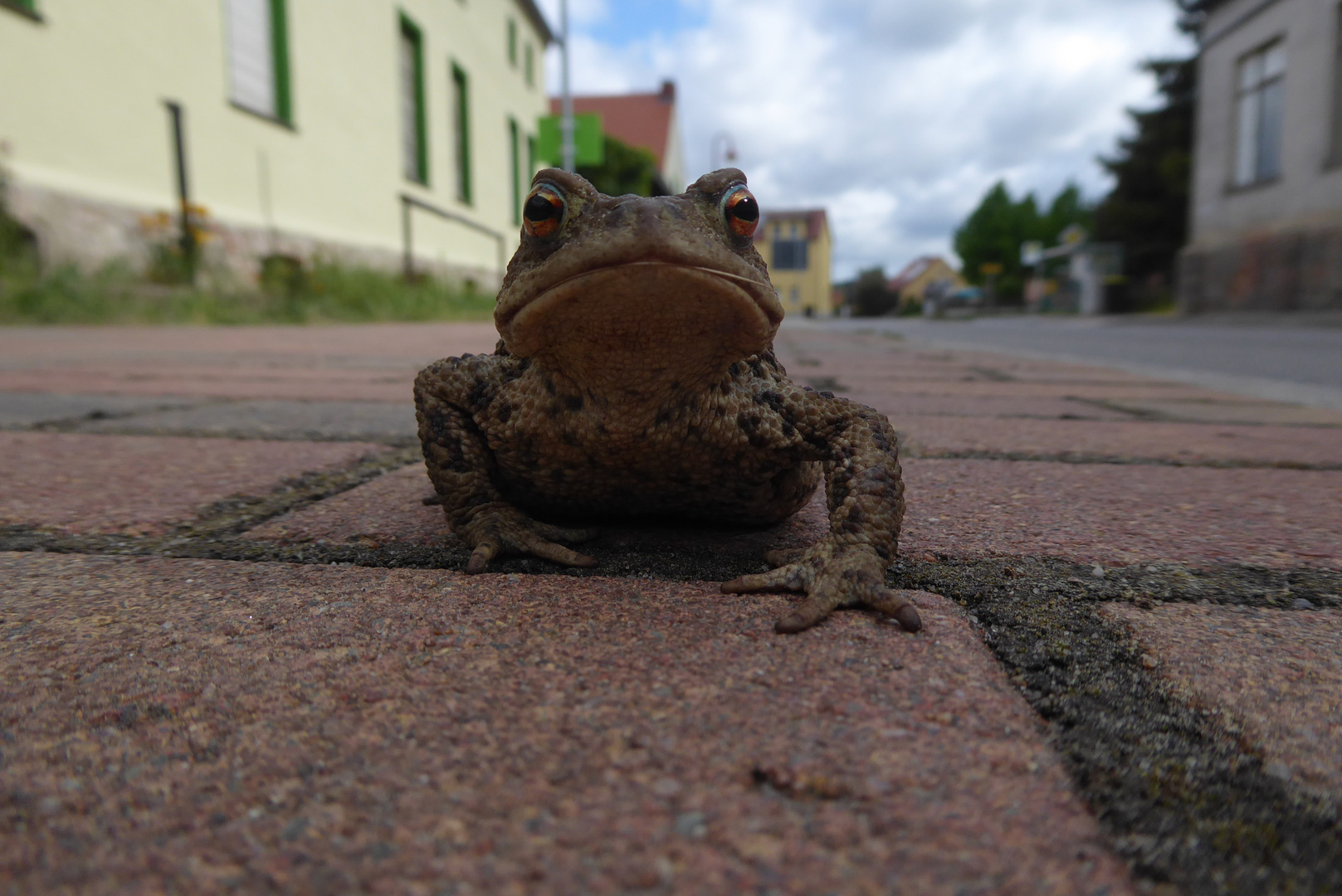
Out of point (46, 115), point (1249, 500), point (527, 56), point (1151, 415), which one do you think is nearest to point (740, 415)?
point (1249, 500)

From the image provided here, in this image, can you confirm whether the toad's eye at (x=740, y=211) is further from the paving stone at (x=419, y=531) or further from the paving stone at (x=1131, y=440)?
the paving stone at (x=1131, y=440)

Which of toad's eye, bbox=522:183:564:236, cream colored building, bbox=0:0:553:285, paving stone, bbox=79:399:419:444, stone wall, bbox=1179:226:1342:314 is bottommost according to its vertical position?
paving stone, bbox=79:399:419:444

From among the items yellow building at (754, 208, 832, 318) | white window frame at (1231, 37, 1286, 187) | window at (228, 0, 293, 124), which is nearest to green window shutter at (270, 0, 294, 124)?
→ window at (228, 0, 293, 124)

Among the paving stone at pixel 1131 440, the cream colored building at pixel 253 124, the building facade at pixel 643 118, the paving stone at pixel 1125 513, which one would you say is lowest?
the paving stone at pixel 1125 513

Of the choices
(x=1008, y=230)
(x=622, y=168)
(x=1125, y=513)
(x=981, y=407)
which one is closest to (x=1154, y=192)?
(x=622, y=168)

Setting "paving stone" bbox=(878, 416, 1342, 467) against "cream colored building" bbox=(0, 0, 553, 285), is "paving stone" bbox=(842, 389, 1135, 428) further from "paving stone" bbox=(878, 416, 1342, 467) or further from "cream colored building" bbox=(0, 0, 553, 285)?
"cream colored building" bbox=(0, 0, 553, 285)

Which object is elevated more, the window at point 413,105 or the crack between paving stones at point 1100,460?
the window at point 413,105

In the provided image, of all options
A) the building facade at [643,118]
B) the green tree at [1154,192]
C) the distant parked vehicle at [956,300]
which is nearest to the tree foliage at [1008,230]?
the distant parked vehicle at [956,300]
